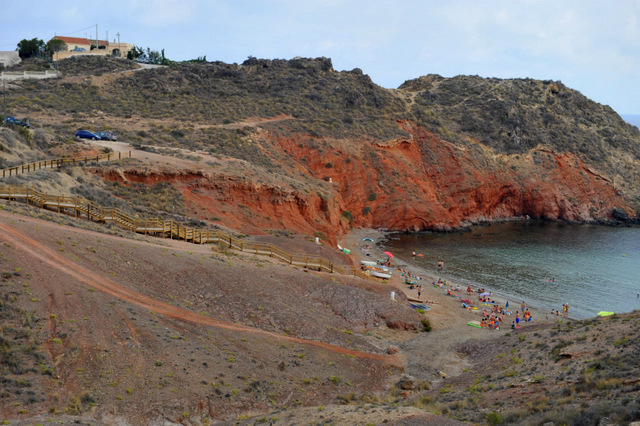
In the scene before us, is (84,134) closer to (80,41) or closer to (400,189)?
(400,189)

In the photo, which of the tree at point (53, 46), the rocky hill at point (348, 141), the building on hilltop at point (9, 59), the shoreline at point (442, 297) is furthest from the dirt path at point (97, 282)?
the tree at point (53, 46)

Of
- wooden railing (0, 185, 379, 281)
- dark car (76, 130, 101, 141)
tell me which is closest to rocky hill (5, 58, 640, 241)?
dark car (76, 130, 101, 141)

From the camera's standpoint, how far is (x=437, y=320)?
37906 mm

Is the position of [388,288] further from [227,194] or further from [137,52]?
[137,52]

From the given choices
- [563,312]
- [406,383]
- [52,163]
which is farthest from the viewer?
[563,312]

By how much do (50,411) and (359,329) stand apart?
58.3 ft

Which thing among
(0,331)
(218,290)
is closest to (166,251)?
(218,290)

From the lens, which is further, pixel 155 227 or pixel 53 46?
pixel 53 46

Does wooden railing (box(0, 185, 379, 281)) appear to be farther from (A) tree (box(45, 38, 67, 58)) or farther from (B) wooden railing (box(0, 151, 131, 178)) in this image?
(A) tree (box(45, 38, 67, 58))

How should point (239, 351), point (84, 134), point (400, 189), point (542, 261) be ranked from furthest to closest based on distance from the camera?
point (400, 189) → point (542, 261) → point (84, 134) → point (239, 351)

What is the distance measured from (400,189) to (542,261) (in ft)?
66.0

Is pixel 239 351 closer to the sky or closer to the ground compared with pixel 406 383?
closer to the sky

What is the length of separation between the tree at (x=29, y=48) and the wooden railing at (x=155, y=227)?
65.6 meters

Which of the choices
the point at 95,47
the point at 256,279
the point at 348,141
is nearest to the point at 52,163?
the point at 256,279
